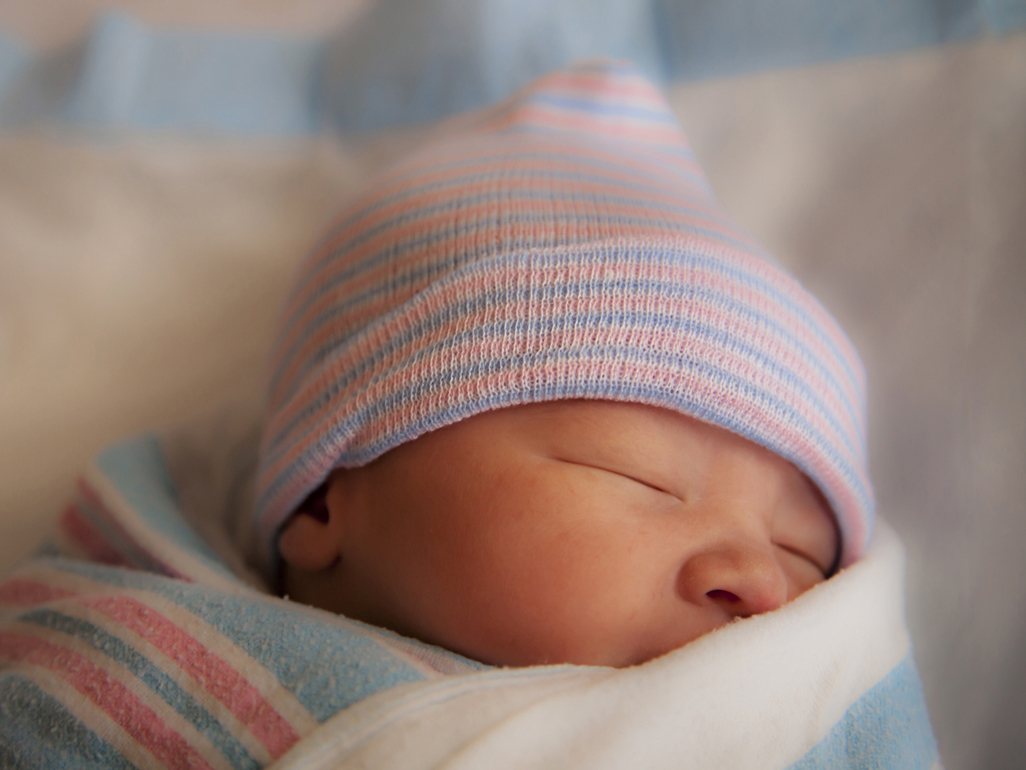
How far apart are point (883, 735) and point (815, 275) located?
66cm

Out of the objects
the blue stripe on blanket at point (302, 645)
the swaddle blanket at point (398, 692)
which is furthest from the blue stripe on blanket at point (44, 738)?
the blue stripe on blanket at point (302, 645)

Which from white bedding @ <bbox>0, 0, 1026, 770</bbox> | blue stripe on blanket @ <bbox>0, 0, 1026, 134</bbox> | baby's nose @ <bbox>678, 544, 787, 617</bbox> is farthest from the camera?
blue stripe on blanket @ <bbox>0, 0, 1026, 134</bbox>

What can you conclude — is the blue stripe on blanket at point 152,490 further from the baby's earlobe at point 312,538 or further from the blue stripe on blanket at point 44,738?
the blue stripe on blanket at point 44,738

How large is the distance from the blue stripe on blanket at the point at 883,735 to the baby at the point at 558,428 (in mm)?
126

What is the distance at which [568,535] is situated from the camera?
2.23 ft

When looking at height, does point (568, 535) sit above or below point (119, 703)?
above

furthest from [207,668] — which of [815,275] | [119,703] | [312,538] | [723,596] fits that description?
[815,275]

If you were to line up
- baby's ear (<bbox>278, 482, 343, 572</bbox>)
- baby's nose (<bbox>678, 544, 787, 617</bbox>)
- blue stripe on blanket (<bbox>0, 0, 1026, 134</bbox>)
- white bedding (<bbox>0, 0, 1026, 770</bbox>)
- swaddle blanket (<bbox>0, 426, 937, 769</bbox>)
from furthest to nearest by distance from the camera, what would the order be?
blue stripe on blanket (<bbox>0, 0, 1026, 134</bbox>) → white bedding (<bbox>0, 0, 1026, 770</bbox>) → baby's ear (<bbox>278, 482, 343, 572</bbox>) → baby's nose (<bbox>678, 544, 787, 617</bbox>) → swaddle blanket (<bbox>0, 426, 937, 769</bbox>)

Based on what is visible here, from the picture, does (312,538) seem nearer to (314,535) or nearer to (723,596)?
(314,535)

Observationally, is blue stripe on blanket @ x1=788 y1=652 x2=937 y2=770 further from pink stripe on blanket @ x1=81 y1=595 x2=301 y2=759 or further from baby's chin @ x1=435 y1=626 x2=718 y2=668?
pink stripe on blanket @ x1=81 y1=595 x2=301 y2=759

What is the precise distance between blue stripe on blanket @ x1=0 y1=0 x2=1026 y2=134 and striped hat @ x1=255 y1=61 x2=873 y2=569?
45 cm

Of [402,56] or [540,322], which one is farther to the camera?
[402,56]

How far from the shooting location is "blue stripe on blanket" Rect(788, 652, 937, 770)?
0.68 metres

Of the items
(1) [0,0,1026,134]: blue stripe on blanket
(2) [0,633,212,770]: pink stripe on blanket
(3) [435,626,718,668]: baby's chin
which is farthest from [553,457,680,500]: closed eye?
(1) [0,0,1026,134]: blue stripe on blanket
